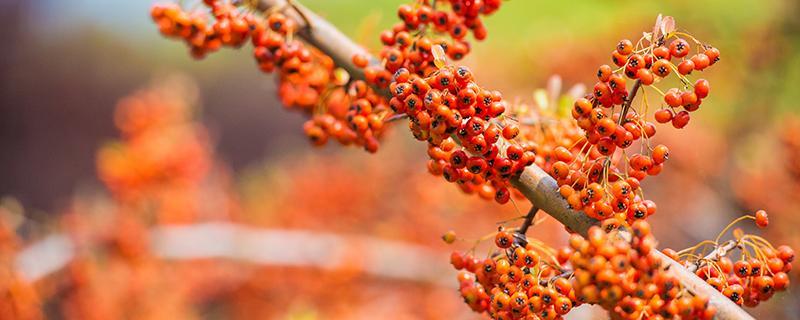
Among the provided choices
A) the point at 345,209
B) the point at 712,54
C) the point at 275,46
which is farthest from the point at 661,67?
the point at 345,209

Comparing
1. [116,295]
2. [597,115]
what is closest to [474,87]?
[597,115]

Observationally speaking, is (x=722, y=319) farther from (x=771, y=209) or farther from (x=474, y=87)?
(x=771, y=209)

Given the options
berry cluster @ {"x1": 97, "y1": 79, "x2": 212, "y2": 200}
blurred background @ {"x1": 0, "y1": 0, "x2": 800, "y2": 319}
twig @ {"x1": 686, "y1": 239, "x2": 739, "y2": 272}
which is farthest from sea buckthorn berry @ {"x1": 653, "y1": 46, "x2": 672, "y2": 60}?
berry cluster @ {"x1": 97, "y1": 79, "x2": 212, "y2": 200}

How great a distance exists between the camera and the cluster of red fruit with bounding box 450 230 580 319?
1173 millimetres

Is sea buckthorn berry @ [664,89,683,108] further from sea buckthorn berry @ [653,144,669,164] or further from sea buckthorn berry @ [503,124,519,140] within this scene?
sea buckthorn berry @ [503,124,519,140]

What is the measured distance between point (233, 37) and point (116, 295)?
2264mm

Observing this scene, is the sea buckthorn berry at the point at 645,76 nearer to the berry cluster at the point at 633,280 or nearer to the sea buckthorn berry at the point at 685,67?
the sea buckthorn berry at the point at 685,67

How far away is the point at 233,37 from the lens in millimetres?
1575

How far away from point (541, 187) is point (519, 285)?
0.18 m

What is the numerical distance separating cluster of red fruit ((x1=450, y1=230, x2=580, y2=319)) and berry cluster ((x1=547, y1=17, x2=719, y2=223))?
0.14m

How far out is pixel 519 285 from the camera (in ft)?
3.99

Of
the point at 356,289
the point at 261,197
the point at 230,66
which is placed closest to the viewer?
the point at 356,289

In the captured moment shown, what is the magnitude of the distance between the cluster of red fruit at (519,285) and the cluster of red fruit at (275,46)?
389 mm

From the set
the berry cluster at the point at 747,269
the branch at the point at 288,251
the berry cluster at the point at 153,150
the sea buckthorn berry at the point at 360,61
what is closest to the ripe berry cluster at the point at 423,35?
the sea buckthorn berry at the point at 360,61
